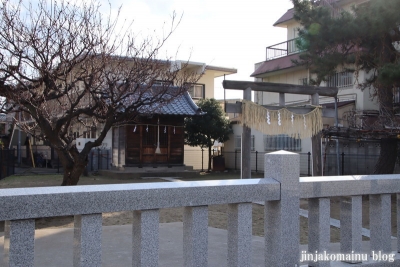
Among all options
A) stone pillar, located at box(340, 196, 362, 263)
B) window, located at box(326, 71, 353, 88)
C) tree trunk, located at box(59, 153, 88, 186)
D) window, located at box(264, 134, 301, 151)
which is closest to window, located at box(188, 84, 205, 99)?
window, located at box(264, 134, 301, 151)

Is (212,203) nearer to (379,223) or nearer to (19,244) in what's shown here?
(19,244)

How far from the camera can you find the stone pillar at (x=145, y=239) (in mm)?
3180

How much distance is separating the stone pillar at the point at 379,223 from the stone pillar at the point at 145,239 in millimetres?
2595

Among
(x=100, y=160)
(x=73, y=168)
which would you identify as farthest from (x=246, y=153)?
(x=100, y=160)

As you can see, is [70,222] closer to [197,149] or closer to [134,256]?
[134,256]

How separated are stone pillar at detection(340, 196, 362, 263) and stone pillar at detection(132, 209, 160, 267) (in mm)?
2174

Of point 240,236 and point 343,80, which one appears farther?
point 343,80

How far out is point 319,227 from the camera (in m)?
4.13

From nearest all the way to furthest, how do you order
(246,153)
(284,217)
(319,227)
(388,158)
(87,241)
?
(87,241) → (284,217) → (319,227) → (246,153) → (388,158)

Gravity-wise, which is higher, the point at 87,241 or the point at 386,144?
the point at 386,144

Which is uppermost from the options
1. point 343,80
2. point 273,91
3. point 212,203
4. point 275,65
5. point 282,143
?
point 275,65

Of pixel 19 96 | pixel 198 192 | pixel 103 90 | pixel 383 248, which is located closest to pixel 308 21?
pixel 103 90

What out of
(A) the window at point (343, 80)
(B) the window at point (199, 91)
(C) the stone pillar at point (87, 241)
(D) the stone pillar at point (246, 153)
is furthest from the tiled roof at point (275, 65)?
(C) the stone pillar at point (87, 241)

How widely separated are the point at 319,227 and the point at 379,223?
2.80 feet
